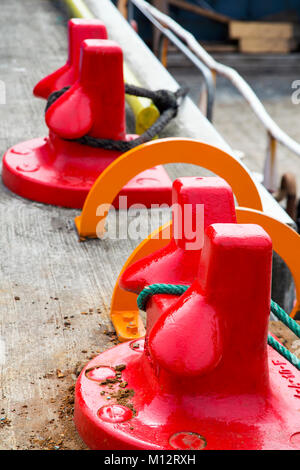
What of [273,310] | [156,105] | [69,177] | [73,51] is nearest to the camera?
[273,310]

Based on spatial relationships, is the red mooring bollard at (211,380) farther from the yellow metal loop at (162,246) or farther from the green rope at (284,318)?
the yellow metal loop at (162,246)

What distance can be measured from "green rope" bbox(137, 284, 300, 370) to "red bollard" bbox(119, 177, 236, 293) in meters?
0.04

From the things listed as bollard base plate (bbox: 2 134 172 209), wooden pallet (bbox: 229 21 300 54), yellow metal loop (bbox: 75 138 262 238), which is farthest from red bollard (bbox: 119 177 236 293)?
Answer: wooden pallet (bbox: 229 21 300 54)

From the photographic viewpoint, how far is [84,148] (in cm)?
271

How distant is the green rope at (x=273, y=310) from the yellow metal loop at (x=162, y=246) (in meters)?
0.28

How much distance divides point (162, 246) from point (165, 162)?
0.40 metres

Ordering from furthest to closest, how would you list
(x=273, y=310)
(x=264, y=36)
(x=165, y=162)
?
(x=264, y=36) < (x=165, y=162) < (x=273, y=310)

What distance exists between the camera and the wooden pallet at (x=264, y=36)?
36.8 ft

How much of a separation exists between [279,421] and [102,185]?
1.10 meters

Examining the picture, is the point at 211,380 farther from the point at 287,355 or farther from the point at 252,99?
the point at 252,99

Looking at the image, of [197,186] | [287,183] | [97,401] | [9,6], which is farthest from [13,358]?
[9,6]

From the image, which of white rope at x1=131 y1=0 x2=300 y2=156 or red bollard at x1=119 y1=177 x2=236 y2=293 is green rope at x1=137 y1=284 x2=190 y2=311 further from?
white rope at x1=131 y1=0 x2=300 y2=156

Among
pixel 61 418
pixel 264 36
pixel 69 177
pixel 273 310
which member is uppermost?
pixel 273 310

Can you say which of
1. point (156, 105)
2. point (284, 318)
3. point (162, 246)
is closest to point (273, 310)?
point (284, 318)
